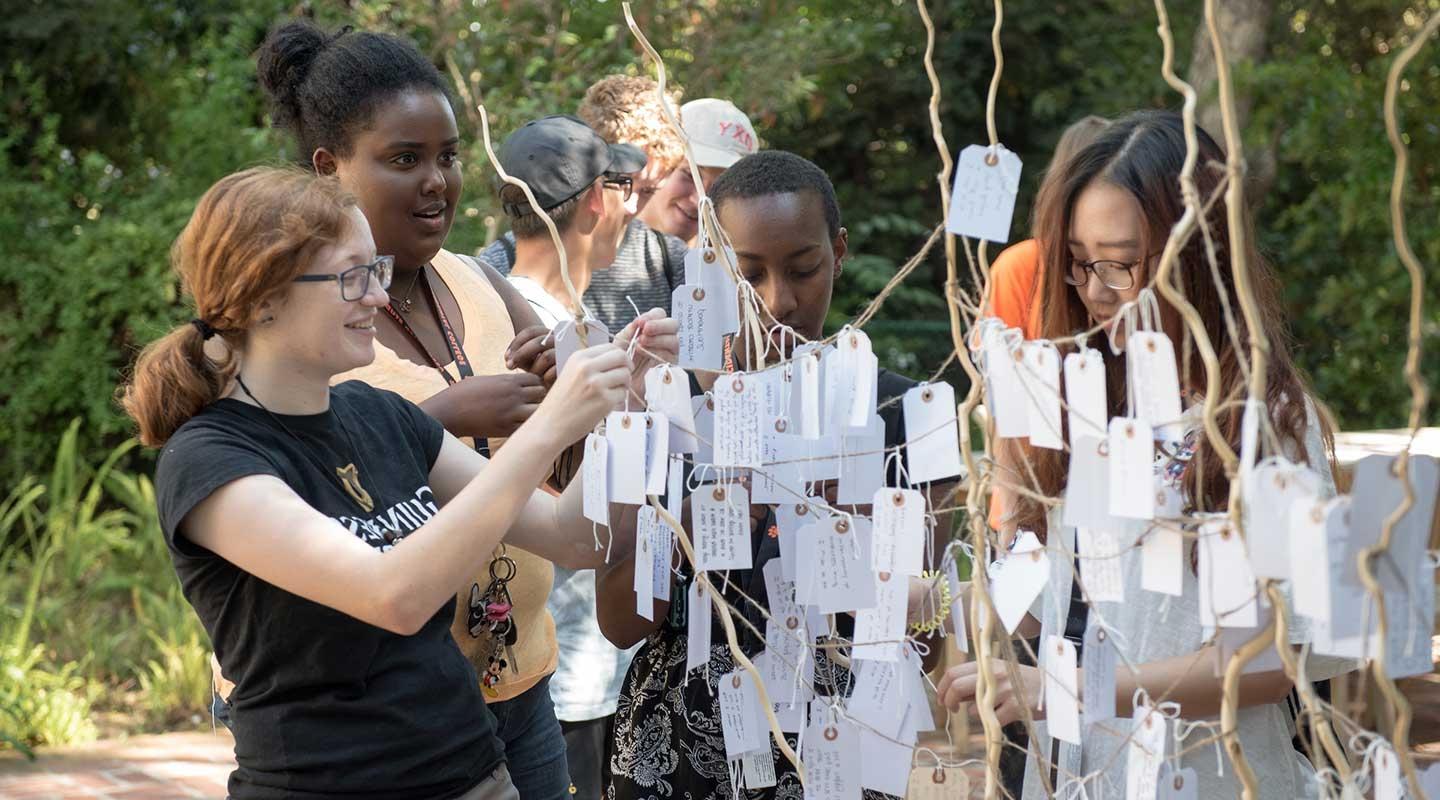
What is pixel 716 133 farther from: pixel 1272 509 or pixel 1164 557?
pixel 1272 509

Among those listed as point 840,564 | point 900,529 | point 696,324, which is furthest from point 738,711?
point 696,324

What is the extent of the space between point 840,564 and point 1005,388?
30 cm

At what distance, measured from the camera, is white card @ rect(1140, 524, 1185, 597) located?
3.86 feet

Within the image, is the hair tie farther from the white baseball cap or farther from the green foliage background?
the green foliage background

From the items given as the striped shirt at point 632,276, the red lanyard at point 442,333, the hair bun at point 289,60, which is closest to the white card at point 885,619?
the red lanyard at point 442,333

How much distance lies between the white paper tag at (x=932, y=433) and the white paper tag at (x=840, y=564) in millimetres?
84

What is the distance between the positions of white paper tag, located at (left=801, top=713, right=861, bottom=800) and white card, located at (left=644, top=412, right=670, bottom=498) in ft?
1.08

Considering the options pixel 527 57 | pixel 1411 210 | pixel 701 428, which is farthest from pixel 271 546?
pixel 1411 210

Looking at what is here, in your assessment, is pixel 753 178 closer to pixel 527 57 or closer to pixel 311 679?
pixel 311 679

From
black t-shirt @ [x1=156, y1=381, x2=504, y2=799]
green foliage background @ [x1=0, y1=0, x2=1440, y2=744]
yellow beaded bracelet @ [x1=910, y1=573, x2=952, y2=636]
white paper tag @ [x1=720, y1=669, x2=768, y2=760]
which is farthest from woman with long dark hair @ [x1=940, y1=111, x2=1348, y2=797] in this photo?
green foliage background @ [x1=0, y1=0, x2=1440, y2=744]

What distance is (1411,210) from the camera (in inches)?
288

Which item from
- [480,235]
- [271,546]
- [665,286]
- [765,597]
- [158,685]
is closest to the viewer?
[271,546]

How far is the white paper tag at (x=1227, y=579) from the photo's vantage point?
109 centimetres

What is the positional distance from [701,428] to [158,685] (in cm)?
361
